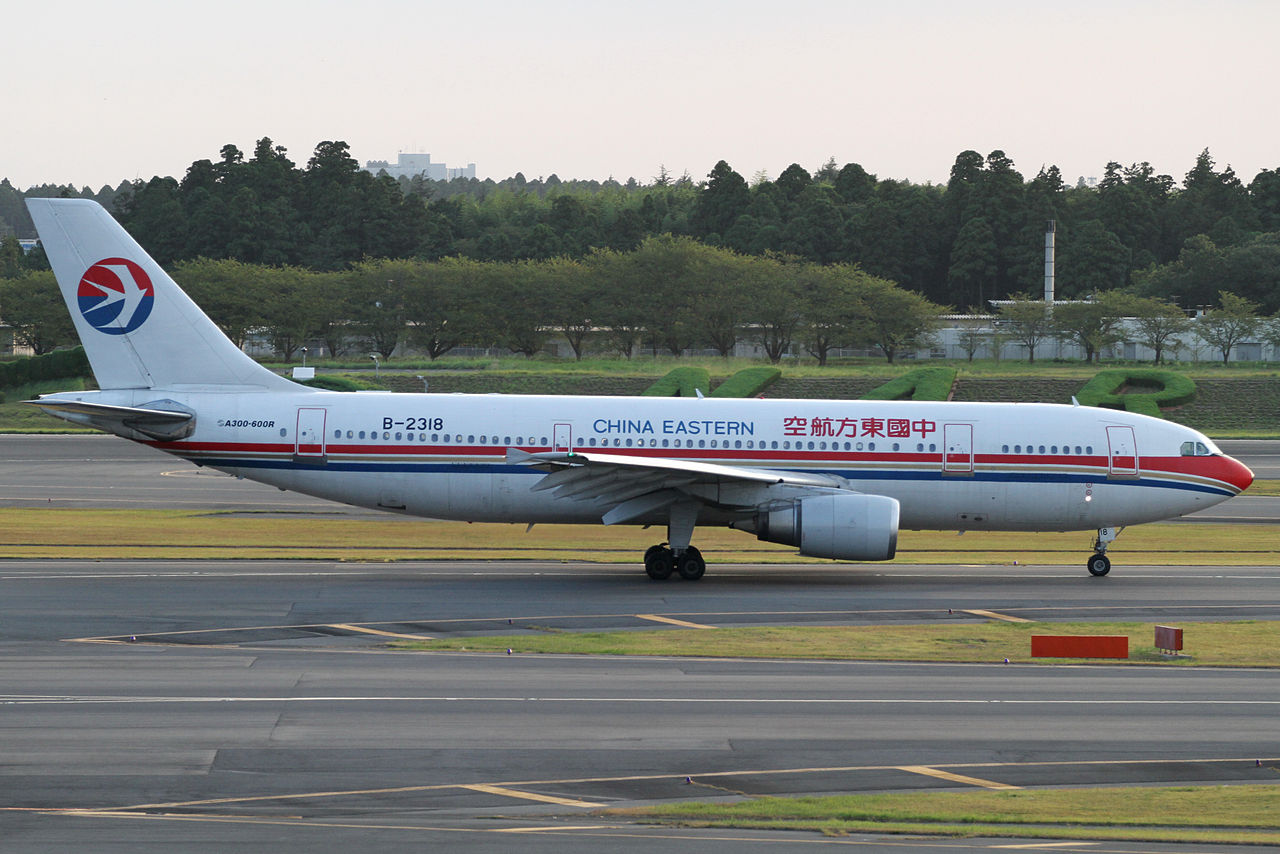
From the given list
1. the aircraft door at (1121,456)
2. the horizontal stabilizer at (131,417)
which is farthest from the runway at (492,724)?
the aircraft door at (1121,456)

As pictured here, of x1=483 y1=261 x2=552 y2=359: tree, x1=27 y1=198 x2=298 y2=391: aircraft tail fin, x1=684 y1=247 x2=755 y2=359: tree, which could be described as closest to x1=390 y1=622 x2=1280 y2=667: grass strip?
x1=27 y1=198 x2=298 y2=391: aircraft tail fin

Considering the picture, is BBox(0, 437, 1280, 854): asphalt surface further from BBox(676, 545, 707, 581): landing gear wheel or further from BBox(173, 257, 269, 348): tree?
BBox(173, 257, 269, 348): tree

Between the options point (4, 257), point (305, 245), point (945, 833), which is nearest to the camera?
point (945, 833)

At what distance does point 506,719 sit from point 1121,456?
830 inches

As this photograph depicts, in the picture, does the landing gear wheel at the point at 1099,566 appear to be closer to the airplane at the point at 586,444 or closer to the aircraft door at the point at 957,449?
the airplane at the point at 586,444

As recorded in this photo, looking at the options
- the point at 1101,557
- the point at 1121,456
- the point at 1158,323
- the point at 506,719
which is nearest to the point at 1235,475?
the point at 1121,456

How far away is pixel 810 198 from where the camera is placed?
158 m

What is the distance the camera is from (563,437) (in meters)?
33.2

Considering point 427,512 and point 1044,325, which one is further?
point 1044,325

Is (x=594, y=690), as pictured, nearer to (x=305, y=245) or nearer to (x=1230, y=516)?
(x=1230, y=516)

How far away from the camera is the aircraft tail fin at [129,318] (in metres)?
33.2

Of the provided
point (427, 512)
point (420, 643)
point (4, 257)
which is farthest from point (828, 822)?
point (4, 257)

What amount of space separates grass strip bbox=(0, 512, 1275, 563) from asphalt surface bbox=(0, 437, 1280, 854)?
571cm

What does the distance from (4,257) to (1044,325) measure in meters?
129
